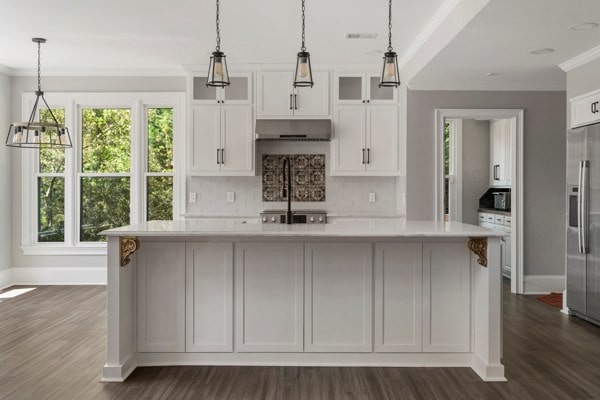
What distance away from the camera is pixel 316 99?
19.1 feet

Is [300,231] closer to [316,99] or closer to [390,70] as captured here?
[390,70]

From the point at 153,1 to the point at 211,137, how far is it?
6.89 ft

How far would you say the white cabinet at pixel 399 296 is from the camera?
3.25 meters

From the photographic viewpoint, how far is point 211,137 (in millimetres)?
5805

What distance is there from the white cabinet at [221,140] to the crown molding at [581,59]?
11.3 feet

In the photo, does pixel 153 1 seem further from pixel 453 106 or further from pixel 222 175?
pixel 453 106

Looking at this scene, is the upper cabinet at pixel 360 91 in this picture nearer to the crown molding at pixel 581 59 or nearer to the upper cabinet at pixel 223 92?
the upper cabinet at pixel 223 92

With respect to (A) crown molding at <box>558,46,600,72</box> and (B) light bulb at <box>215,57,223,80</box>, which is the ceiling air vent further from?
(B) light bulb at <box>215,57,223,80</box>

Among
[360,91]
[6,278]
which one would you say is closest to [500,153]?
[360,91]

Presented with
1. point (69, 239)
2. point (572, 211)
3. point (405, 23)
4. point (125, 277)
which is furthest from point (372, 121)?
point (69, 239)

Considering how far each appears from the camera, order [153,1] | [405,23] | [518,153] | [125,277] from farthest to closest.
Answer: [518,153] < [405,23] < [153,1] < [125,277]

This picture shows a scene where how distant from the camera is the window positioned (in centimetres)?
614

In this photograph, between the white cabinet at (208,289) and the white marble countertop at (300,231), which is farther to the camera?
the white cabinet at (208,289)

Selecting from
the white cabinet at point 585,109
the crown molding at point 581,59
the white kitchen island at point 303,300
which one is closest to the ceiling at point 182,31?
the crown molding at point 581,59
